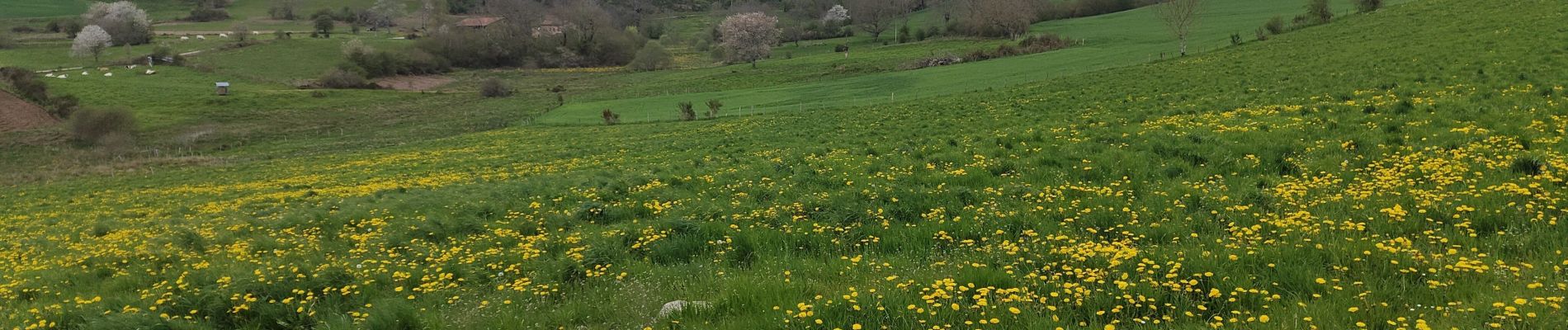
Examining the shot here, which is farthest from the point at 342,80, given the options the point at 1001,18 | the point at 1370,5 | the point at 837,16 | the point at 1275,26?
the point at 1370,5

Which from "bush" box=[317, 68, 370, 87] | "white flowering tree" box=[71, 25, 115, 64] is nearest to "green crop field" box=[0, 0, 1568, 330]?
"bush" box=[317, 68, 370, 87]

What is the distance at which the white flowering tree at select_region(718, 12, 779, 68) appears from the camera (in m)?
114

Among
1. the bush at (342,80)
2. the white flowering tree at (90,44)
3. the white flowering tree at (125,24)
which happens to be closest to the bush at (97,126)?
the bush at (342,80)

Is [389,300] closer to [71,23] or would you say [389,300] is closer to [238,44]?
[238,44]

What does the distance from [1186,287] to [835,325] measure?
3.00 metres

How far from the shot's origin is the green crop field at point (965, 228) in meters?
Answer: 5.94

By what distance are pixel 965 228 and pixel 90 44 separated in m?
136

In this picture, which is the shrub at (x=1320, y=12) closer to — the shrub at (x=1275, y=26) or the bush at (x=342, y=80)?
the shrub at (x=1275, y=26)

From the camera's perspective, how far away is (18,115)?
6116cm

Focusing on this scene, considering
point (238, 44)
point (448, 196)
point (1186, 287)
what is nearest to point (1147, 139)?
point (1186, 287)

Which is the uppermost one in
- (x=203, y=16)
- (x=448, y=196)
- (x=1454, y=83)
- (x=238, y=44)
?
(x=203, y=16)

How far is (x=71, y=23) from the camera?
422 ft

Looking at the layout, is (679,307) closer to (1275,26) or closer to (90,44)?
(1275,26)

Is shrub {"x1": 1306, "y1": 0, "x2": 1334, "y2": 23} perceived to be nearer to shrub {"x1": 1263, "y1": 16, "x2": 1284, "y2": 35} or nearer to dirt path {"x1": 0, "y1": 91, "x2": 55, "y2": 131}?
shrub {"x1": 1263, "y1": 16, "x2": 1284, "y2": 35}
